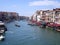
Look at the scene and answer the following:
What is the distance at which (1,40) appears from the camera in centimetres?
2662

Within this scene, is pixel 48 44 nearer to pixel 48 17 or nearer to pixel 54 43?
pixel 54 43

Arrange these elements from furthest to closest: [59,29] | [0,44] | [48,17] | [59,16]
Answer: [48,17] < [59,16] < [59,29] < [0,44]

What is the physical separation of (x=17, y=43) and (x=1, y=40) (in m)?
2.65

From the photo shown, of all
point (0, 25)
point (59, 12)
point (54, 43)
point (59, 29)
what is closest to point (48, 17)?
point (59, 12)

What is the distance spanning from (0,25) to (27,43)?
1146 cm

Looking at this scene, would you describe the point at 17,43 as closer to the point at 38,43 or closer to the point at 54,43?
the point at 38,43

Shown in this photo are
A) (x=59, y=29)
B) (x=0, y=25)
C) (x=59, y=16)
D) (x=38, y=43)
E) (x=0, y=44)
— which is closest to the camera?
(x=0, y=44)

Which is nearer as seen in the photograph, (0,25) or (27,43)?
(27,43)

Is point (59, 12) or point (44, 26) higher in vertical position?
point (59, 12)

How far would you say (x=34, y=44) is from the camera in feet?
81.8

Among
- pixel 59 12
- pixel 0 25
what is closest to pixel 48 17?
pixel 59 12

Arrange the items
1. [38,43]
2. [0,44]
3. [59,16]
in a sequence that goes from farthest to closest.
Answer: [59,16] < [38,43] < [0,44]

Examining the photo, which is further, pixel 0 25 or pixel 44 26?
pixel 44 26

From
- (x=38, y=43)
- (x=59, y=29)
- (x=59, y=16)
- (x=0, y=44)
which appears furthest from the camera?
(x=59, y=16)
